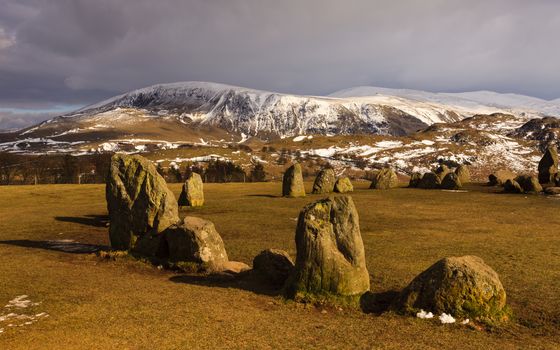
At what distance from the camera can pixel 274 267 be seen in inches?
728

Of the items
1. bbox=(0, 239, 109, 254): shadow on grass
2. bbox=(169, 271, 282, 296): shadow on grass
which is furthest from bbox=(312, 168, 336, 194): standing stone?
bbox=(169, 271, 282, 296): shadow on grass

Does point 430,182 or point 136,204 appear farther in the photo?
point 430,182

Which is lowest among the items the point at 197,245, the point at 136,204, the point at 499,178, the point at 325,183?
the point at 499,178

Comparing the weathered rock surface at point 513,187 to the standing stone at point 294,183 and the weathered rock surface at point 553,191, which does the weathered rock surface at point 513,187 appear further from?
the standing stone at point 294,183

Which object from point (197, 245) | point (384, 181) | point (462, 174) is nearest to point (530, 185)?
point (462, 174)

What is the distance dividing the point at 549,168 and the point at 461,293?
215 ft

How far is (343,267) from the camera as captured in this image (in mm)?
15750

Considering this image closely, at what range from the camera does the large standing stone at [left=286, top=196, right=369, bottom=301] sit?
15.7 metres

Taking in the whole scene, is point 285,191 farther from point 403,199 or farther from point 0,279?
point 0,279

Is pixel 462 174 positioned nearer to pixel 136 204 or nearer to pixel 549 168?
pixel 549 168

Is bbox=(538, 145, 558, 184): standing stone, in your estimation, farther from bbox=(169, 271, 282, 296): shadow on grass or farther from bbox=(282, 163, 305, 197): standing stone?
bbox=(169, 271, 282, 296): shadow on grass

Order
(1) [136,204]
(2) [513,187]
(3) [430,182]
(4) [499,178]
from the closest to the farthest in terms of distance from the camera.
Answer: (1) [136,204] < (2) [513,187] < (4) [499,178] < (3) [430,182]

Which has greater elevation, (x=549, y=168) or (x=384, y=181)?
(x=549, y=168)

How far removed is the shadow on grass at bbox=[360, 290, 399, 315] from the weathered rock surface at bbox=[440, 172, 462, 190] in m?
55.2
